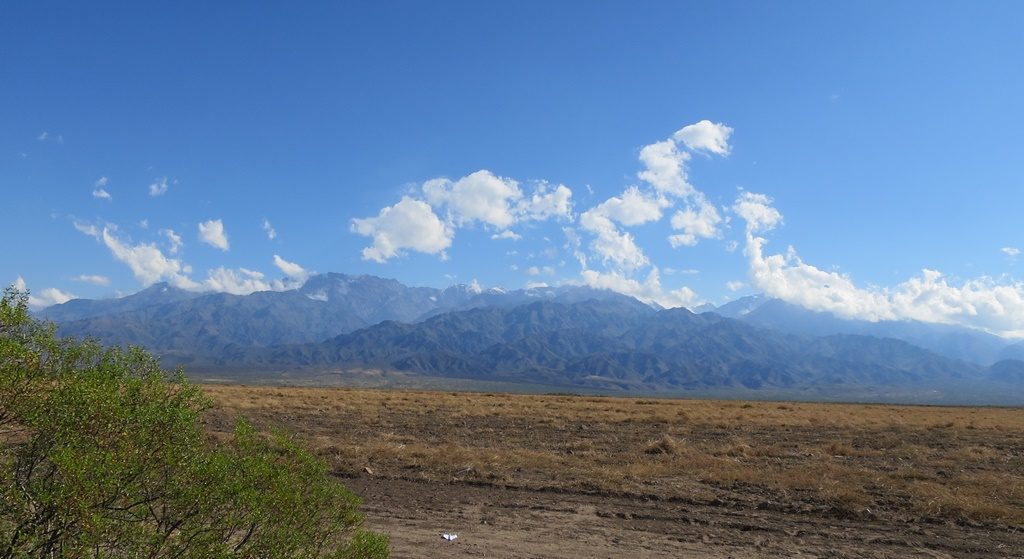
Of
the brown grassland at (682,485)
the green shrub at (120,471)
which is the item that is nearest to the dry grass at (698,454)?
the brown grassland at (682,485)

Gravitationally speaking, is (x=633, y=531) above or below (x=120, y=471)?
below

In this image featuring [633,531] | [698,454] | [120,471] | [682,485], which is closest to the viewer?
[120,471]

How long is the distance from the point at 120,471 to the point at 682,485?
15.3 metres

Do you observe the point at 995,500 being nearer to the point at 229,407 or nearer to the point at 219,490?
the point at 219,490

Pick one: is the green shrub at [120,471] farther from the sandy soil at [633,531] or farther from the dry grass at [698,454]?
the dry grass at [698,454]

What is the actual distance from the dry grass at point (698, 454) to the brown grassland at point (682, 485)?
9 centimetres

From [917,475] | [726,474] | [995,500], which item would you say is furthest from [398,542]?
[917,475]

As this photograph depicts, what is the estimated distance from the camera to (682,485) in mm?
16672

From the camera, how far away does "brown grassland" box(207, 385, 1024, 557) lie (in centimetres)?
1202

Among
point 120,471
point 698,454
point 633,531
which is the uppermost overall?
point 120,471

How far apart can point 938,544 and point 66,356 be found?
15827 mm

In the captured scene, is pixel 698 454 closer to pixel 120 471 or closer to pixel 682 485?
pixel 682 485

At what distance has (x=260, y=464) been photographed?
5812mm

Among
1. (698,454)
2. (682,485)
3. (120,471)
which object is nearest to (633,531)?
(682,485)
